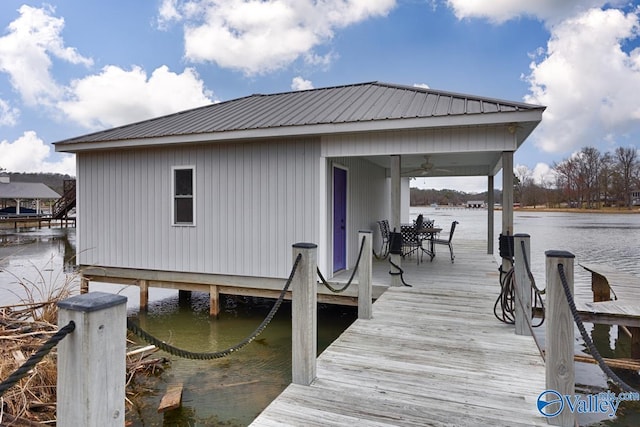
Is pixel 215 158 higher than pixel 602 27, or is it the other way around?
pixel 602 27

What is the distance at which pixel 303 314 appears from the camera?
2.98m

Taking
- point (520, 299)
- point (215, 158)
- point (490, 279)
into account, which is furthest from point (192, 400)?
point (490, 279)

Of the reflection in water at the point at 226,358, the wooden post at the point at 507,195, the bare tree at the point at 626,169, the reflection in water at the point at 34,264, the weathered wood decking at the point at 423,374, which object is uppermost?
the bare tree at the point at 626,169

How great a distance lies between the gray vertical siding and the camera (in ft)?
21.3

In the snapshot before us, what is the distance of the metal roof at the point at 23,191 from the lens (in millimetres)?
34219

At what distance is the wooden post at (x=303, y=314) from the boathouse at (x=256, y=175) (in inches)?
127

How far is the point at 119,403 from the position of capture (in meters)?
1.36

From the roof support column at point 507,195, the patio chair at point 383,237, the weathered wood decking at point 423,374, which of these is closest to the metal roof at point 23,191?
the patio chair at point 383,237

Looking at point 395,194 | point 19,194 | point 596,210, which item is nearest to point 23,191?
point 19,194

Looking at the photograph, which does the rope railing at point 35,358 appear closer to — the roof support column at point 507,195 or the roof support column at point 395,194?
the roof support column at point 395,194

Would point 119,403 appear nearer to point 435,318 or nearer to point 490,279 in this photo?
point 435,318

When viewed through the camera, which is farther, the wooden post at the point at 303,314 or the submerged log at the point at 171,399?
the submerged log at the point at 171,399

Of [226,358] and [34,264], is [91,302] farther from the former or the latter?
[34,264]

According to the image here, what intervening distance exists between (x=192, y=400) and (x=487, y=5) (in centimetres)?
1145
